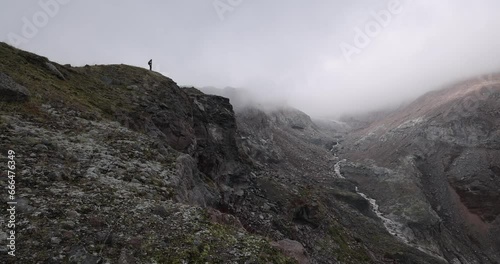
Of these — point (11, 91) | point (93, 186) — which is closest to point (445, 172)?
point (93, 186)

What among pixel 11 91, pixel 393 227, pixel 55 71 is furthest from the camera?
pixel 393 227

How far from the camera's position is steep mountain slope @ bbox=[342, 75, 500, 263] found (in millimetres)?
107375

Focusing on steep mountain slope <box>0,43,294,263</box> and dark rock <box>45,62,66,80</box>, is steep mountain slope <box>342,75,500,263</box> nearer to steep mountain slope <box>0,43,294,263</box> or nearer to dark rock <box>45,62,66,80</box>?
steep mountain slope <box>0,43,294,263</box>

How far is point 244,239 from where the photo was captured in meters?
15.1

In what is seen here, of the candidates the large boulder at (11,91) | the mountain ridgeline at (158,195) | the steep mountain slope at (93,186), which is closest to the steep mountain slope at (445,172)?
the mountain ridgeline at (158,195)

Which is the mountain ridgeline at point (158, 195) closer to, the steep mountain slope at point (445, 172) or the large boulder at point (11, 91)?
the large boulder at point (11, 91)

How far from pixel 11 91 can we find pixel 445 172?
149m

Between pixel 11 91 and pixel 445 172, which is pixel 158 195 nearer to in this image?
pixel 11 91

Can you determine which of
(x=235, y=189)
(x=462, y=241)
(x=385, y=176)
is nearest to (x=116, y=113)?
(x=235, y=189)

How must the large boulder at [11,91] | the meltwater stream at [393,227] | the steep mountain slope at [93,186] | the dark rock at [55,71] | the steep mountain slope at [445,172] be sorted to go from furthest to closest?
1. the steep mountain slope at [445,172]
2. the meltwater stream at [393,227]
3. the dark rock at [55,71]
4. the large boulder at [11,91]
5. the steep mountain slope at [93,186]

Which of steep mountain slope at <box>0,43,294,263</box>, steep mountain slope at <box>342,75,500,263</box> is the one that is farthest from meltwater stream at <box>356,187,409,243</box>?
steep mountain slope at <box>0,43,294,263</box>

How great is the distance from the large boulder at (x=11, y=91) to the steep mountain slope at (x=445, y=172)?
105 meters

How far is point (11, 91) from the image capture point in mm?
21000

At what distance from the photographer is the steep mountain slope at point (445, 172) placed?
107 metres
